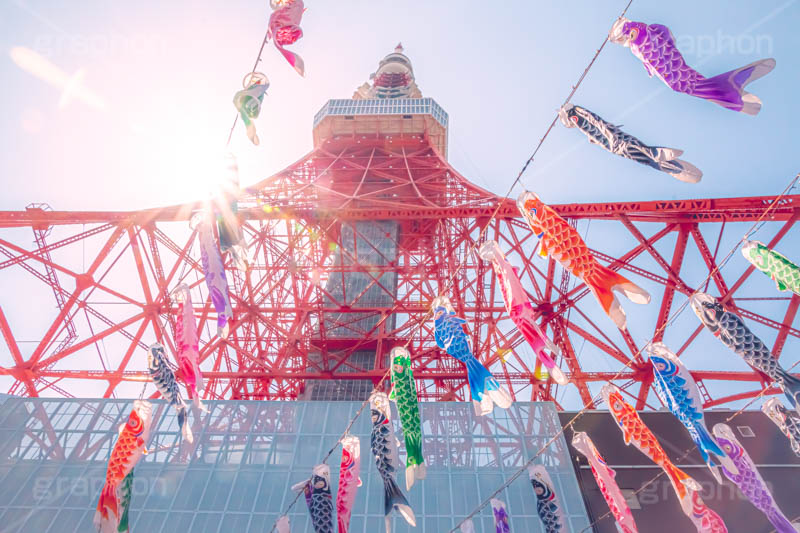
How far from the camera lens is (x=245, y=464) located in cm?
1408

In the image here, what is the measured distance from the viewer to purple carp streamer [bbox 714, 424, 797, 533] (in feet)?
26.7

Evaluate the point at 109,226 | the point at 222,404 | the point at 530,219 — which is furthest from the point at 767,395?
the point at 109,226

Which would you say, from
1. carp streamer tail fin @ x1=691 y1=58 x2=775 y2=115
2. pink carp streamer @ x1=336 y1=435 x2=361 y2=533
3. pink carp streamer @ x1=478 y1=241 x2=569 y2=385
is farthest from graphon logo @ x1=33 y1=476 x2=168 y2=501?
carp streamer tail fin @ x1=691 y1=58 x2=775 y2=115

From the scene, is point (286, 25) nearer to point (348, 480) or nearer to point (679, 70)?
point (679, 70)

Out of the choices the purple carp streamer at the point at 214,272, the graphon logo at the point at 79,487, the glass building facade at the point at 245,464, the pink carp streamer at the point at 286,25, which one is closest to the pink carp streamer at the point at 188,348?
the purple carp streamer at the point at 214,272

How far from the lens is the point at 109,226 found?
15859mm

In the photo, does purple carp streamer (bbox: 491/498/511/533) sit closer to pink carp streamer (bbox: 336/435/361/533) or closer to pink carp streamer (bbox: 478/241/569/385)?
pink carp streamer (bbox: 336/435/361/533)

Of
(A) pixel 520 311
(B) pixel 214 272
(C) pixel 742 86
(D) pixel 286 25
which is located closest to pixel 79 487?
(B) pixel 214 272

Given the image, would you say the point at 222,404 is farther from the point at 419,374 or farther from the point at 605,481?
the point at 605,481

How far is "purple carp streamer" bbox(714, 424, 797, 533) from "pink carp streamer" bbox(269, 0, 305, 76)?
952 cm

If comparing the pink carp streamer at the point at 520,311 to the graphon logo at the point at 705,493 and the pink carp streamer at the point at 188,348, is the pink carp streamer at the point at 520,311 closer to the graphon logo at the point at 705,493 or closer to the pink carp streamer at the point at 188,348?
the pink carp streamer at the point at 188,348

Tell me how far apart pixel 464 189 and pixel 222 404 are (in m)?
17.3

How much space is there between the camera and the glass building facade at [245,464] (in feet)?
41.6

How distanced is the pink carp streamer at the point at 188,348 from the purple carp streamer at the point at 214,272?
597 mm
